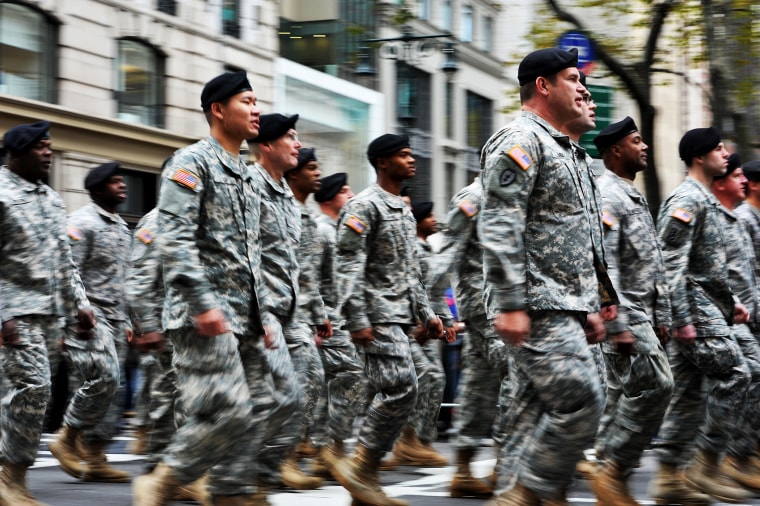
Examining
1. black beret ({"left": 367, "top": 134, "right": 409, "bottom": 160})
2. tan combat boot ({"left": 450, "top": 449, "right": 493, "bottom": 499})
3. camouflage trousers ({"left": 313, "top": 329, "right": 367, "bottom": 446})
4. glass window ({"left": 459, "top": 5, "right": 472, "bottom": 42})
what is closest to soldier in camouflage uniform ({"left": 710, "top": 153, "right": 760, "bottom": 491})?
tan combat boot ({"left": 450, "top": 449, "right": 493, "bottom": 499})

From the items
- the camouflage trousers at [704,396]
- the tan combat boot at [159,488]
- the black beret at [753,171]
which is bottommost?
the tan combat boot at [159,488]

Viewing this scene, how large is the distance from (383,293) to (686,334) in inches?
72.9

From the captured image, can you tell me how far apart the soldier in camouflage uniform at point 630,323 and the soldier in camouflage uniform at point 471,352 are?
84 centimetres

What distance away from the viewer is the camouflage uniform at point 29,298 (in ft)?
23.5

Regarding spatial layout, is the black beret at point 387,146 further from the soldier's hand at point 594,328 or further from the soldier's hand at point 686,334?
the soldier's hand at point 594,328

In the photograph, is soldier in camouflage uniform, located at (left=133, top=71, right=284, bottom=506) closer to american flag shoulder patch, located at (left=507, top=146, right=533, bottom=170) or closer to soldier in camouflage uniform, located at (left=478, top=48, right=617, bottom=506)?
soldier in camouflage uniform, located at (left=478, top=48, right=617, bottom=506)

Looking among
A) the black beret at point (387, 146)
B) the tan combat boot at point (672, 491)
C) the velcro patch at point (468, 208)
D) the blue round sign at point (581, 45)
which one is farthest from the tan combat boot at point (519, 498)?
the blue round sign at point (581, 45)

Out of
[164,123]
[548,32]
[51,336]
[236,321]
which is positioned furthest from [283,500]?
[164,123]

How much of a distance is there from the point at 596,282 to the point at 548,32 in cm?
1304

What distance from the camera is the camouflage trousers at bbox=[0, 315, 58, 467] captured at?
23.4 ft

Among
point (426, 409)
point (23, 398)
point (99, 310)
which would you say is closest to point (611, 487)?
point (23, 398)

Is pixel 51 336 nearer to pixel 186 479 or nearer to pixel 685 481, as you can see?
pixel 186 479

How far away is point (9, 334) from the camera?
719 centimetres

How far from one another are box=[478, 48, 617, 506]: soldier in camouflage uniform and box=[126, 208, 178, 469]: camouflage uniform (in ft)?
8.71
